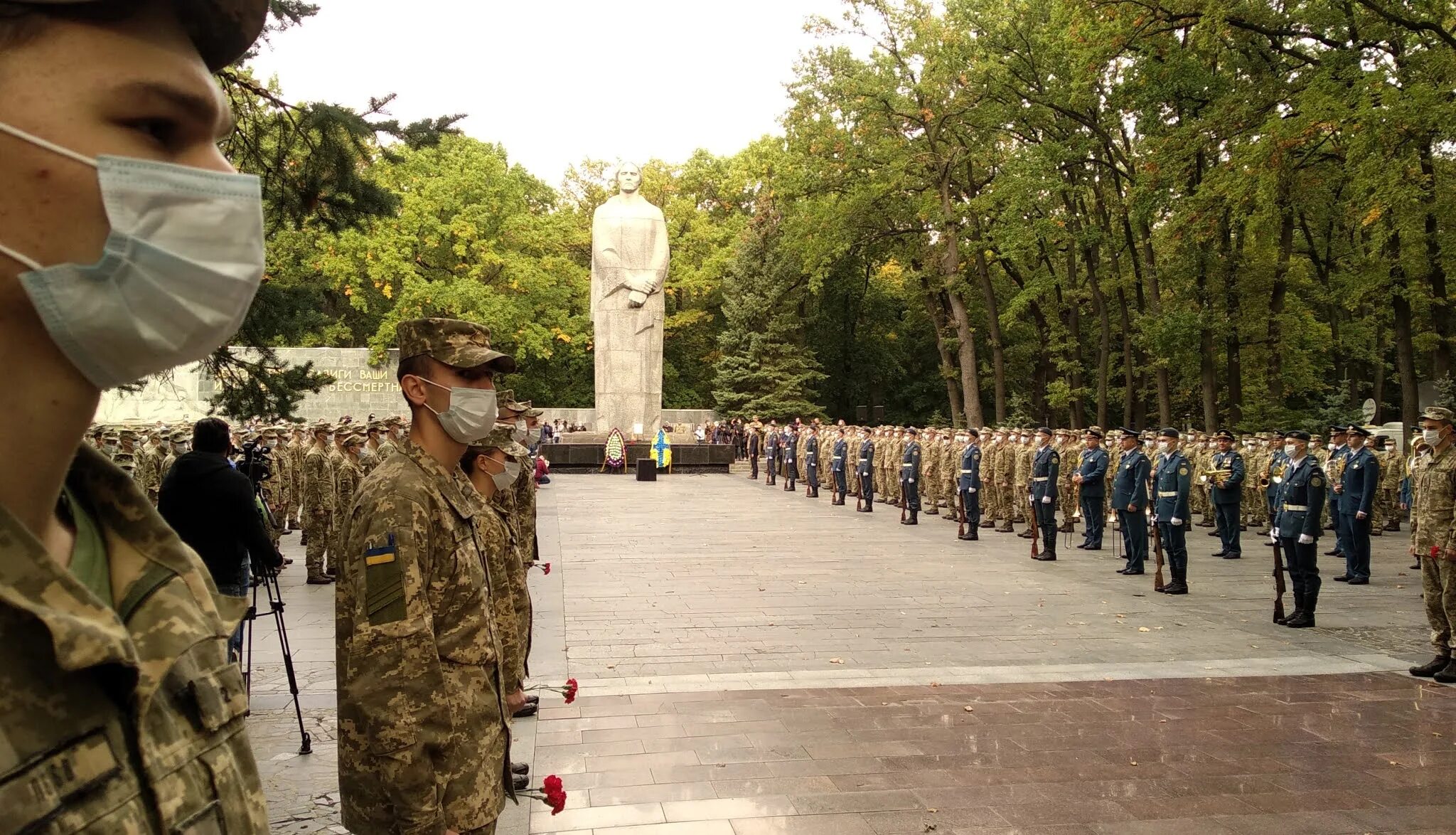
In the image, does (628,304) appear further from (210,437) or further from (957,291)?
(210,437)

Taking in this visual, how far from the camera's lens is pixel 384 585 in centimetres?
283

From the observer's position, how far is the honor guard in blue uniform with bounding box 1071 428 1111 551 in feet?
55.1

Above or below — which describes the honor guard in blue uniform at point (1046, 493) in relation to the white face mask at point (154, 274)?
below

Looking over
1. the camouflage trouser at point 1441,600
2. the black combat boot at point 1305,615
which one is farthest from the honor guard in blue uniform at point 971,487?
the camouflage trouser at point 1441,600

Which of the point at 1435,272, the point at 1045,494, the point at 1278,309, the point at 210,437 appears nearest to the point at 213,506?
the point at 210,437

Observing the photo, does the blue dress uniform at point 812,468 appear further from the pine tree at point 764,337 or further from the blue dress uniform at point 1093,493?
the pine tree at point 764,337

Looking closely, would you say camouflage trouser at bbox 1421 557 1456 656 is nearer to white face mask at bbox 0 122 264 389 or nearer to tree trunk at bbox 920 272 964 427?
white face mask at bbox 0 122 264 389

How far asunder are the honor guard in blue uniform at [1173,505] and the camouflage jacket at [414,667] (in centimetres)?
1129

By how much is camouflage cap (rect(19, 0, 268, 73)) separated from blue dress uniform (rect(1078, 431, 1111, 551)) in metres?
16.9

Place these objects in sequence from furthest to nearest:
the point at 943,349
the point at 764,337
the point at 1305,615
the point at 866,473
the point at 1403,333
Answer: the point at 764,337, the point at 943,349, the point at 1403,333, the point at 866,473, the point at 1305,615

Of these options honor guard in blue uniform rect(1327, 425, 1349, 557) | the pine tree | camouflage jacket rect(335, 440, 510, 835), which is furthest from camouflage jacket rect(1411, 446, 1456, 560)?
the pine tree

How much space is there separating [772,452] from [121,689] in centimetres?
3110

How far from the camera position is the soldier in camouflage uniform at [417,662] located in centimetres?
272

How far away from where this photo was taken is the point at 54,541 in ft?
3.87
